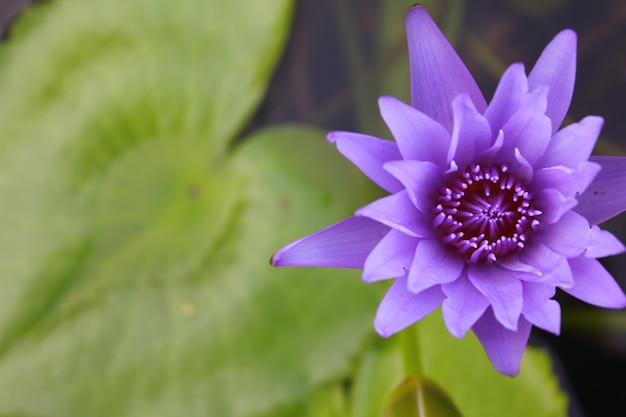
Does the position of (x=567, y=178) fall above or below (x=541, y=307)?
above

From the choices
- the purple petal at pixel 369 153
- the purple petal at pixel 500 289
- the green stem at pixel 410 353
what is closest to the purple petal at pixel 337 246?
the purple petal at pixel 369 153

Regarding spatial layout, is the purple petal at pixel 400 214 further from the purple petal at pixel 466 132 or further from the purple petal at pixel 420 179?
the purple petal at pixel 466 132

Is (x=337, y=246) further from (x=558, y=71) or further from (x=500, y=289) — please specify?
(x=558, y=71)

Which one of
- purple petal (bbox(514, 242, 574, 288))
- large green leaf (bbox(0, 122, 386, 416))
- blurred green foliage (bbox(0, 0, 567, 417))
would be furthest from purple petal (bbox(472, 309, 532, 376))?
large green leaf (bbox(0, 122, 386, 416))

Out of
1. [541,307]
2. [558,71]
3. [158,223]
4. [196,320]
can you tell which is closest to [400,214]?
[541,307]

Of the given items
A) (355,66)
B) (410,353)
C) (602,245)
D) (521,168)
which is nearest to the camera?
(602,245)

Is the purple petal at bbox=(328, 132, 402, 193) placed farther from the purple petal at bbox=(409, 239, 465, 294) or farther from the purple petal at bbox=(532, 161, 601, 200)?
the purple petal at bbox=(532, 161, 601, 200)

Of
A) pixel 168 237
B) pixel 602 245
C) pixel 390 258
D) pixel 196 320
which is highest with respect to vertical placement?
pixel 390 258
